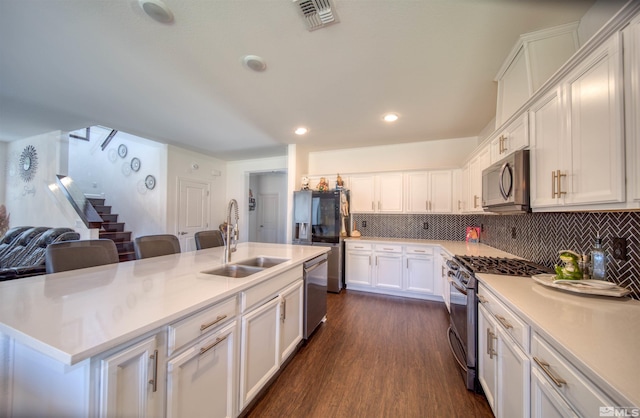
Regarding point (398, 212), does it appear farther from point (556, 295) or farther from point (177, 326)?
point (177, 326)

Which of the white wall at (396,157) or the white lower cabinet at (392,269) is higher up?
the white wall at (396,157)

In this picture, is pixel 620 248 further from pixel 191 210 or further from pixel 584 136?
pixel 191 210

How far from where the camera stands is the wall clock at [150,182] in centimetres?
448

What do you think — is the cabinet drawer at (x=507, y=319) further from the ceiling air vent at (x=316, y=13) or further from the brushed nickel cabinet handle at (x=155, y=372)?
the ceiling air vent at (x=316, y=13)

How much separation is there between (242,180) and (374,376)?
4826mm

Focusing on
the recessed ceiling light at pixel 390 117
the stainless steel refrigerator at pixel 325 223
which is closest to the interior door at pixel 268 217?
the stainless steel refrigerator at pixel 325 223

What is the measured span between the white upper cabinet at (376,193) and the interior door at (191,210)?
3.35 m

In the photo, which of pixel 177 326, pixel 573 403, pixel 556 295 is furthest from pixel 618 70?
pixel 177 326

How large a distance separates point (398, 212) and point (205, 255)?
3.11 m

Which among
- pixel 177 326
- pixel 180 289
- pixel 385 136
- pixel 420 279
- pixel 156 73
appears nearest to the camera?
pixel 177 326

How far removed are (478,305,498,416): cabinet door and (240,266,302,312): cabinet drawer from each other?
57.1 inches

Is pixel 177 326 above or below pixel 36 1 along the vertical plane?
below

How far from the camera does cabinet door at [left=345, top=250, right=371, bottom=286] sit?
3.87 metres

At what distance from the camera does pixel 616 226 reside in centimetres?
133
